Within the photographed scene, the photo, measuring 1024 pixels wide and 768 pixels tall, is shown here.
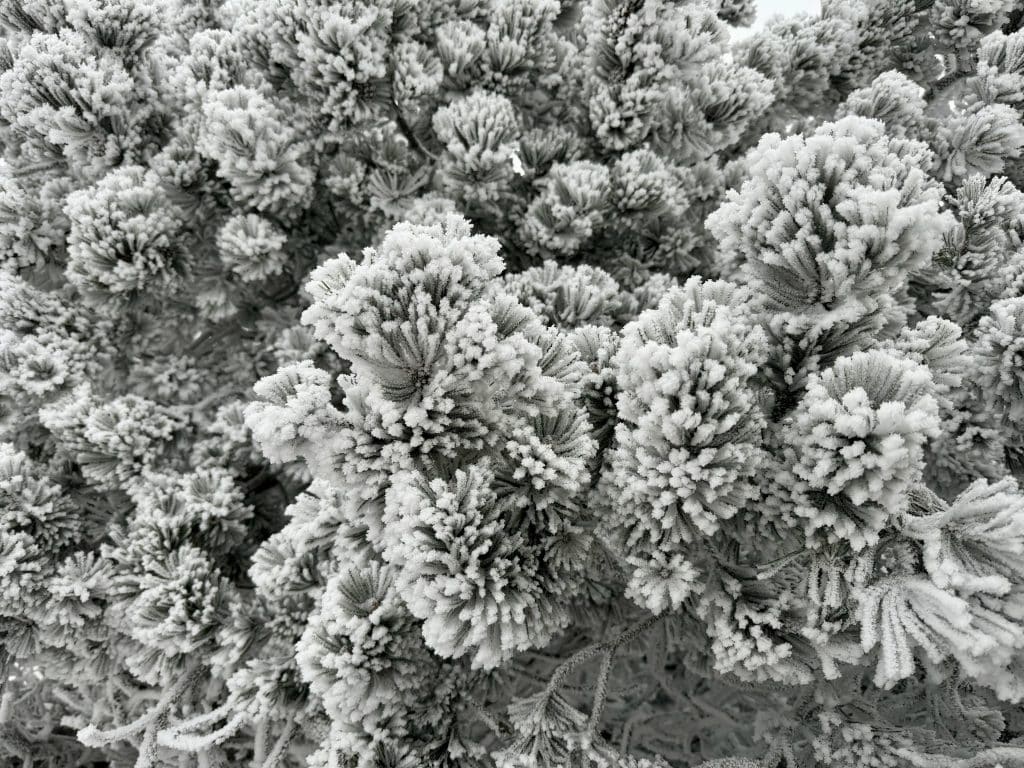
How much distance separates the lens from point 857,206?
3.22ft

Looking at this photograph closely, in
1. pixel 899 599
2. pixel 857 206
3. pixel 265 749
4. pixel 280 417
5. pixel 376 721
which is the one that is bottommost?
pixel 265 749

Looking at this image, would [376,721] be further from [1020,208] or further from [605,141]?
[1020,208]

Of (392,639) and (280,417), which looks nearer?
(280,417)

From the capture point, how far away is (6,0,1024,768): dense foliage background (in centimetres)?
103

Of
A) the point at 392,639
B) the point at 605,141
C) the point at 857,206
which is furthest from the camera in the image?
the point at 605,141

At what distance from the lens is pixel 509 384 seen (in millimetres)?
1100

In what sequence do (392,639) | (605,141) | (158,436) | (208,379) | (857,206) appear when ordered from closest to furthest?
1. (857,206)
2. (392,639)
3. (158,436)
4. (605,141)
5. (208,379)

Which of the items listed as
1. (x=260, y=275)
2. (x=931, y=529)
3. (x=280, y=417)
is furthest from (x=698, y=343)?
(x=260, y=275)

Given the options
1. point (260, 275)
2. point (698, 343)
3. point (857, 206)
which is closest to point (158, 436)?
point (260, 275)

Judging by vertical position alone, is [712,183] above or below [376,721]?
above

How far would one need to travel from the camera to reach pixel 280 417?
1028 millimetres

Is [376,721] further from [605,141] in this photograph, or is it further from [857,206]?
[605,141]

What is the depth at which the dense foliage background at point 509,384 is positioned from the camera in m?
1.03

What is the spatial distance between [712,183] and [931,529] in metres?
1.39
